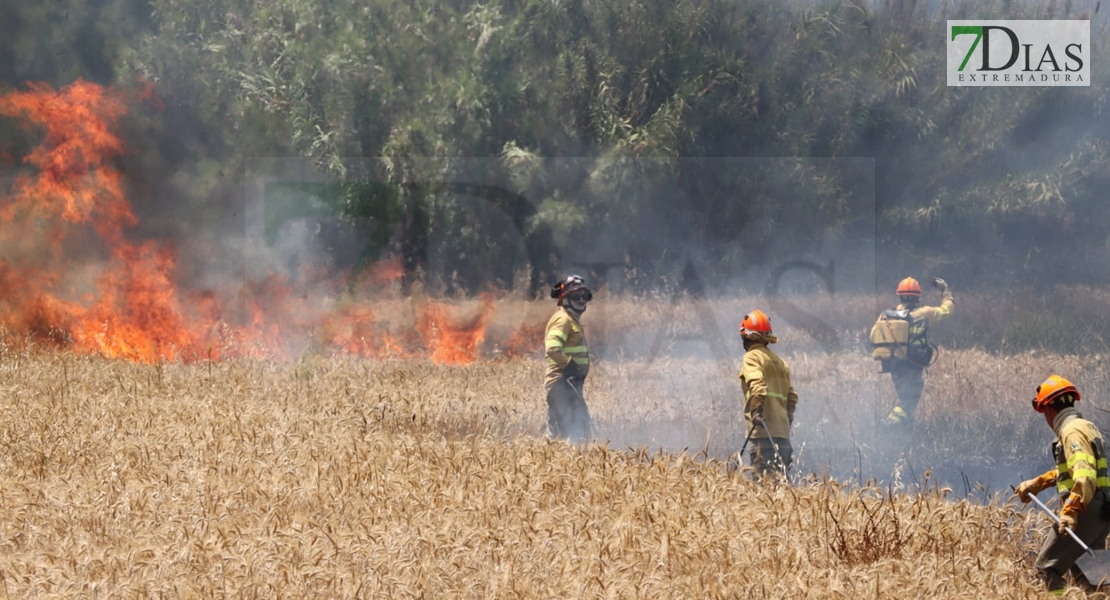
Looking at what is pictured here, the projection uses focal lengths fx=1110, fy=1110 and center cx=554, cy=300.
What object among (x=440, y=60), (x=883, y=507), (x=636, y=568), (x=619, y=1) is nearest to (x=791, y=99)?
(x=619, y=1)

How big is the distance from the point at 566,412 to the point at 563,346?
61 cm

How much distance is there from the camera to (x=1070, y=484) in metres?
5.64

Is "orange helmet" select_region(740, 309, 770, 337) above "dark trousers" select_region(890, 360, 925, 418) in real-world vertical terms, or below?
above

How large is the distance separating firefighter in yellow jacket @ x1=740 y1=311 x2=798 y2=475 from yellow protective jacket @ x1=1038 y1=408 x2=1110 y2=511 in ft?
7.38

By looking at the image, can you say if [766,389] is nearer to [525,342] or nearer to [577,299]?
[577,299]

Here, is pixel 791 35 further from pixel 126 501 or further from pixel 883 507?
pixel 126 501

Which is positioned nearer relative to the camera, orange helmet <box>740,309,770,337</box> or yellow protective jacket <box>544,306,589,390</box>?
orange helmet <box>740,309,770,337</box>

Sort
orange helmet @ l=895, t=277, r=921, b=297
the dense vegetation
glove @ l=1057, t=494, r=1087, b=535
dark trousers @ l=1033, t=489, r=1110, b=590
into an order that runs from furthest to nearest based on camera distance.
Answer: the dense vegetation, orange helmet @ l=895, t=277, r=921, b=297, dark trousers @ l=1033, t=489, r=1110, b=590, glove @ l=1057, t=494, r=1087, b=535

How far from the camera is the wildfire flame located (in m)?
16.5

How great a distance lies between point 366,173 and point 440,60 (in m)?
2.36

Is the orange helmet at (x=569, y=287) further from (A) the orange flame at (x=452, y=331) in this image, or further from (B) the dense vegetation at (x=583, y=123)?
(B) the dense vegetation at (x=583, y=123)

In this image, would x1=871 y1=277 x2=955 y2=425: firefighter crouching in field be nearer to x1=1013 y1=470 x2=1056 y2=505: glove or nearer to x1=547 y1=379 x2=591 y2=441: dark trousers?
x1=547 y1=379 x2=591 y2=441: dark trousers

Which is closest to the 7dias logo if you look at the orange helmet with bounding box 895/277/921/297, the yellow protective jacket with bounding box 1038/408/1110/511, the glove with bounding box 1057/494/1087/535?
the orange helmet with bounding box 895/277/921/297

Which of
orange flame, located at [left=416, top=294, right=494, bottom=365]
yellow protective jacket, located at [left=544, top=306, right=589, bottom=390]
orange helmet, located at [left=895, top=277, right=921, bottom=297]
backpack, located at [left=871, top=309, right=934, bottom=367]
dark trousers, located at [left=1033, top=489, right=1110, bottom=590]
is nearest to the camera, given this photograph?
dark trousers, located at [left=1033, top=489, right=1110, bottom=590]
